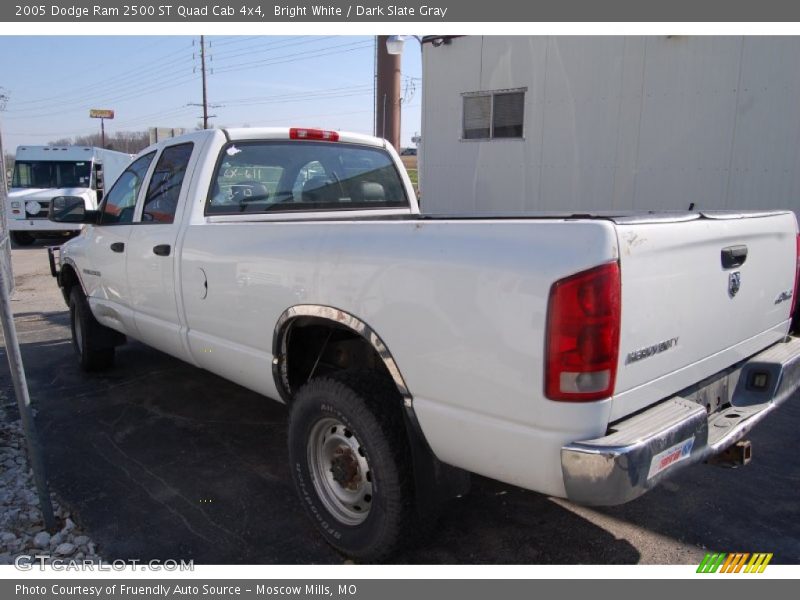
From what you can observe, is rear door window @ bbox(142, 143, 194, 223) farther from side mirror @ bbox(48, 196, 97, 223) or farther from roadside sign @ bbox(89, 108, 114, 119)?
roadside sign @ bbox(89, 108, 114, 119)

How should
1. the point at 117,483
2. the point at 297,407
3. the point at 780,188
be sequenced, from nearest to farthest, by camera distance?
the point at 297,407 → the point at 117,483 → the point at 780,188

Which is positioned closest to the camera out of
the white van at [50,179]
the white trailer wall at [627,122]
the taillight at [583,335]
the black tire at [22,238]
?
the taillight at [583,335]

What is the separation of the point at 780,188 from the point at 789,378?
442cm

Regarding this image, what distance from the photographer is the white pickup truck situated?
2045mm

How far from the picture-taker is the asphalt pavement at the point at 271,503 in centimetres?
298

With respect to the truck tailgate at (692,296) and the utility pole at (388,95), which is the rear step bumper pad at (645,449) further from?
the utility pole at (388,95)

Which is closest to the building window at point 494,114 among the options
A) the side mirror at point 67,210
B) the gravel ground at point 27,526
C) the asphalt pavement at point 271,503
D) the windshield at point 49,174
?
the asphalt pavement at point 271,503

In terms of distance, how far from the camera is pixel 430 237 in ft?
7.79

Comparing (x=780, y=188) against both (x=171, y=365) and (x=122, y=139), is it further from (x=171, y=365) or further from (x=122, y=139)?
(x=122, y=139)

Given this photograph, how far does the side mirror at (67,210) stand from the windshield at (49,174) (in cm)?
1447

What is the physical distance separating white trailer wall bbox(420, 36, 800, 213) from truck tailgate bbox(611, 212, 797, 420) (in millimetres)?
4161

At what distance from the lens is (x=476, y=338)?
7.19 ft

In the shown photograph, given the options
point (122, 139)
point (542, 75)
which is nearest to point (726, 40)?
point (542, 75)

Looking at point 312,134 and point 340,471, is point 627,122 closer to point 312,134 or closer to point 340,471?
Answer: point 312,134
